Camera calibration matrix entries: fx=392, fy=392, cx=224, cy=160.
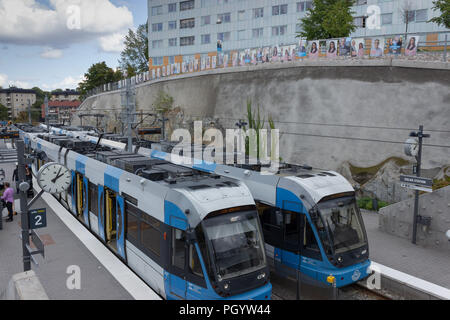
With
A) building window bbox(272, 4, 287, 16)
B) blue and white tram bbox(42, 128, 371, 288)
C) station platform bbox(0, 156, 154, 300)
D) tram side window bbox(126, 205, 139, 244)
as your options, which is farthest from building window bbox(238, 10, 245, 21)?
tram side window bbox(126, 205, 139, 244)

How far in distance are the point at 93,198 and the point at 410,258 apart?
10.9 m

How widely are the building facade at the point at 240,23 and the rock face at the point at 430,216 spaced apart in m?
29.6

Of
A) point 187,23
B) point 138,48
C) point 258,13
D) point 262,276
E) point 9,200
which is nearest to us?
point 262,276

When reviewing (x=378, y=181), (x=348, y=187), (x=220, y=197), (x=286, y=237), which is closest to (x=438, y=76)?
(x=378, y=181)

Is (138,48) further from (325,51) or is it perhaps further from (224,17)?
(325,51)

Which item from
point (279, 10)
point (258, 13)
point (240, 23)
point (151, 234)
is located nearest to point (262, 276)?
point (151, 234)

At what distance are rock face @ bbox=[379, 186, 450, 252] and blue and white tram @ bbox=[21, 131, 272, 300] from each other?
9.36 m

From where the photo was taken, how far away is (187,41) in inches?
2160

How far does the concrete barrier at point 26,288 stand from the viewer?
236 inches

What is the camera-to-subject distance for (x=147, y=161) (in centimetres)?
1178

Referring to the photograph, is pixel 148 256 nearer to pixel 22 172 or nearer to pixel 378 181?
pixel 22 172

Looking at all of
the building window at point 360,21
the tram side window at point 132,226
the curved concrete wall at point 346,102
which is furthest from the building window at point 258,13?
the tram side window at point 132,226

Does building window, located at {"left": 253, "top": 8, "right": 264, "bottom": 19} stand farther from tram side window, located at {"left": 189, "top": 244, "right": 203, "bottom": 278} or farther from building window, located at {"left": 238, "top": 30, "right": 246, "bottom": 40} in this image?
tram side window, located at {"left": 189, "top": 244, "right": 203, "bottom": 278}
